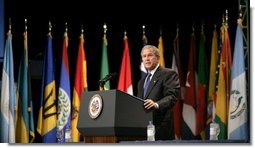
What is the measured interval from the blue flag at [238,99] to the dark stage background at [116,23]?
84 cm

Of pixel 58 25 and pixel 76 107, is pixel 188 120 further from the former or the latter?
pixel 58 25

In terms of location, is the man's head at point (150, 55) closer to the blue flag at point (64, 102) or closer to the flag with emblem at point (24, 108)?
the blue flag at point (64, 102)

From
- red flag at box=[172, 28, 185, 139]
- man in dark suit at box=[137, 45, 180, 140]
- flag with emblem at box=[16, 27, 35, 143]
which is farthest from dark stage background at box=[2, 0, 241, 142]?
man in dark suit at box=[137, 45, 180, 140]

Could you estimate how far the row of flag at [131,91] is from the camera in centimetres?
520

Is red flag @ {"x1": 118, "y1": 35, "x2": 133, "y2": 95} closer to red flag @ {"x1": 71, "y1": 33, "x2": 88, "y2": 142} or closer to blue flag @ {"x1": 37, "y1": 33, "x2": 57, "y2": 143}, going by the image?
red flag @ {"x1": 71, "y1": 33, "x2": 88, "y2": 142}

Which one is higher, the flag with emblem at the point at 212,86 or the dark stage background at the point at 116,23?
the dark stage background at the point at 116,23

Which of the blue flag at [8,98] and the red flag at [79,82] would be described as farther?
the red flag at [79,82]

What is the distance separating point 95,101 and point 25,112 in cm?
204

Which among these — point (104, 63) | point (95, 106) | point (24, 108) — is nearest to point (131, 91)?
point (104, 63)

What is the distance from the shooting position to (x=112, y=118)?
353 centimetres

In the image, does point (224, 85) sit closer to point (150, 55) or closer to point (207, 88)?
point (207, 88)

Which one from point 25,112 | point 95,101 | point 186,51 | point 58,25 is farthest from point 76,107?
point 95,101

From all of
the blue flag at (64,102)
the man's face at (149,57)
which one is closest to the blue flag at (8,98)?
the blue flag at (64,102)

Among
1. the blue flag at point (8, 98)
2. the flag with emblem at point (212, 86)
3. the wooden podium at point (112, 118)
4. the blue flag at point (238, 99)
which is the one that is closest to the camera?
the wooden podium at point (112, 118)
